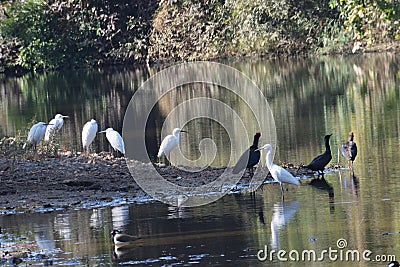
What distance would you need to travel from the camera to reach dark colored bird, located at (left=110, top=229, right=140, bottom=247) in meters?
11.1

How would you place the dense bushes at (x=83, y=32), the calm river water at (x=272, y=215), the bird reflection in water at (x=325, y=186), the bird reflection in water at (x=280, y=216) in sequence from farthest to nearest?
the dense bushes at (x=83, y=32) < the bird reflection in water at (x=325, y=186) < the bird reflection in water at (x=280, y=216) < the calm river water at (x=272, y=215)

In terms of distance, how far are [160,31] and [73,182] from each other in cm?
3975

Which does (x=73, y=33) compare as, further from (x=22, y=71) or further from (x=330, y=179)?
(x=330, y=179)

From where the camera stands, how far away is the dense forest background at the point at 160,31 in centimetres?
4797

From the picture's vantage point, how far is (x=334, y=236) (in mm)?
11062

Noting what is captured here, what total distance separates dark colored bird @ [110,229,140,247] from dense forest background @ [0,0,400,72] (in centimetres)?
3487

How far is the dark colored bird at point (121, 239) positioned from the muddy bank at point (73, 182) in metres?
2.30

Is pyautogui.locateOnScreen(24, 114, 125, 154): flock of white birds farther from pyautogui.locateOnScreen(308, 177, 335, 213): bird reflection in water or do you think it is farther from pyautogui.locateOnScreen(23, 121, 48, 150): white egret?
pyautogui.locateOnScreen(308, 177, 335, 213): bird reflection in water

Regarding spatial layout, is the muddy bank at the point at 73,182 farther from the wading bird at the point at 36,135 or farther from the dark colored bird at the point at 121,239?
the dark colored bird at the point at 121,239

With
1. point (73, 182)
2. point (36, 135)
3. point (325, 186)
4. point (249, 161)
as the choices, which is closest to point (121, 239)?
point (73, 182)

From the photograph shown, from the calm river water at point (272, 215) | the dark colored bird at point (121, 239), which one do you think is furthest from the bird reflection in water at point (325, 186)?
the dark colored bird at point (121, 239)

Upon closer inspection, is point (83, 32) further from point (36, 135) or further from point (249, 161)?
point (249, 161)

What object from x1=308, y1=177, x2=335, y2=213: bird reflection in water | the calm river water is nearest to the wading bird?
the calm river water

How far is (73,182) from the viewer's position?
47.6 feet
